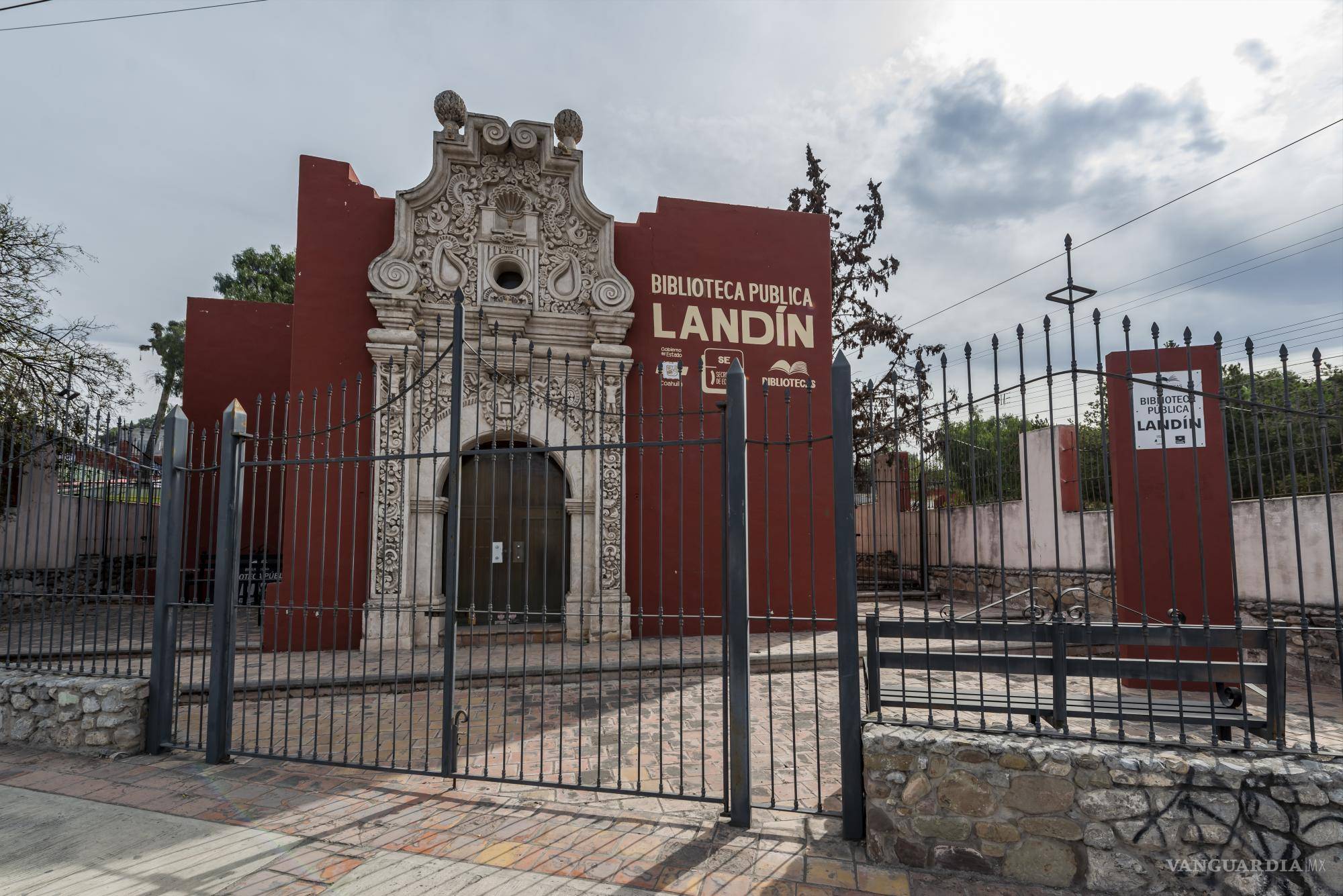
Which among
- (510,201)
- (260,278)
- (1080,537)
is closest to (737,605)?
(1080,537)

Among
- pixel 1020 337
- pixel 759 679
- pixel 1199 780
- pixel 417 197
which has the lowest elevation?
pixel 759 679

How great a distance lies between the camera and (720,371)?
32.0ft

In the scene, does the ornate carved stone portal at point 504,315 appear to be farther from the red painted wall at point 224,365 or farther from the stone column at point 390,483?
the red painted wall at point 224,365

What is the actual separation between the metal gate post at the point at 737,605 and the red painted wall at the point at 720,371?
5065mm

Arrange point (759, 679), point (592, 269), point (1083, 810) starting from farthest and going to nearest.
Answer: point (592, 269) → point (759, 679) → point (1083, 810)

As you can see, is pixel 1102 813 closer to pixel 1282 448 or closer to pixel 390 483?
pixel 1282 448

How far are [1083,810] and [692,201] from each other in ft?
29.2

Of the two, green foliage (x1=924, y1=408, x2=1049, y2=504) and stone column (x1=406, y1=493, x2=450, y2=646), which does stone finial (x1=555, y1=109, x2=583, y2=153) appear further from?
green foliage (x1=924, y1=408, x2=1049, y2=504)

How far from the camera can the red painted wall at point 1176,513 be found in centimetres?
620

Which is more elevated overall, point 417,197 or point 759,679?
point 417,197

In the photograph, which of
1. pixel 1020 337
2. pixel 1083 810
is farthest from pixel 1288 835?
pixel 1020 337

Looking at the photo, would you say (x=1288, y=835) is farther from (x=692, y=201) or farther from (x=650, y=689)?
(x=692, y=201)

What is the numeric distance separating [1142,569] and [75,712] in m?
6.67

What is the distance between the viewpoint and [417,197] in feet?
30.0
